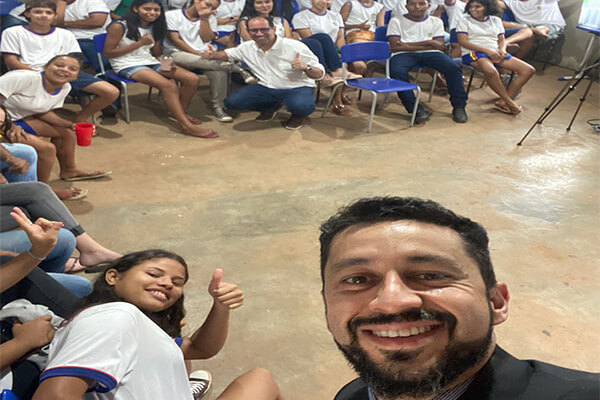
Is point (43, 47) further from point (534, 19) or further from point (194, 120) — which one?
point (534, 19)

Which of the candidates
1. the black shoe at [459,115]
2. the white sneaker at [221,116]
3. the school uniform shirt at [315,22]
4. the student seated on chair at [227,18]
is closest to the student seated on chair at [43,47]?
the white sneaker at [221,116]

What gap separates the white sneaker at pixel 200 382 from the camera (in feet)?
6.47

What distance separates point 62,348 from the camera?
123cm

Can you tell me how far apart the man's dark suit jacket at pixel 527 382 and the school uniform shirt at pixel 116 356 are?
739 millimetres

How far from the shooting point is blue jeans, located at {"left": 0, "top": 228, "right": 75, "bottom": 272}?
84.3 inches

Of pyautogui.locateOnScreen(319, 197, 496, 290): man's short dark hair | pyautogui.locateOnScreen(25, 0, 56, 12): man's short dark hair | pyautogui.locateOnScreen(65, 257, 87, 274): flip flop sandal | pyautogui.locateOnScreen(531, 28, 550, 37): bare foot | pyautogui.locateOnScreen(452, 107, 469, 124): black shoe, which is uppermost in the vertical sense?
pyautogui.locateOnScreen(319, 197, 496, 290): man's short dark hair

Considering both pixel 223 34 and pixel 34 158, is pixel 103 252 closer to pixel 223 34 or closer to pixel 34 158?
pixel 34 158

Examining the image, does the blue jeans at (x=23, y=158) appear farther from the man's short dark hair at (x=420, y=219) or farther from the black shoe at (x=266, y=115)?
the black shoe at (x=266, y=115)

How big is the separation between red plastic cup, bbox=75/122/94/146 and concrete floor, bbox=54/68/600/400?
16cm

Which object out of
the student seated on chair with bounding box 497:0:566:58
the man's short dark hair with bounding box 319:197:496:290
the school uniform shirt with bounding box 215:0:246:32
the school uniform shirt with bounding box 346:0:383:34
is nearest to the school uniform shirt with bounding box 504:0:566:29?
the student seated on chair with bounding box 497:0:566:58

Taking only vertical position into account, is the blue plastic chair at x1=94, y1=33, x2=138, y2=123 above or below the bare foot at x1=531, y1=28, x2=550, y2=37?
above

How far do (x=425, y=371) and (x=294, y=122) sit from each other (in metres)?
4.12

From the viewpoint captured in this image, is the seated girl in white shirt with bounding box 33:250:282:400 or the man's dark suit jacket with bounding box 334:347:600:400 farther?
the seated girl in white shirt with bounding box 33:250:282:400

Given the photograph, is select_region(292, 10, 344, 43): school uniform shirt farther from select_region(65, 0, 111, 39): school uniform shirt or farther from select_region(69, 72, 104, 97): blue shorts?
select_region(69, 72, 104, 97): blue shorts
